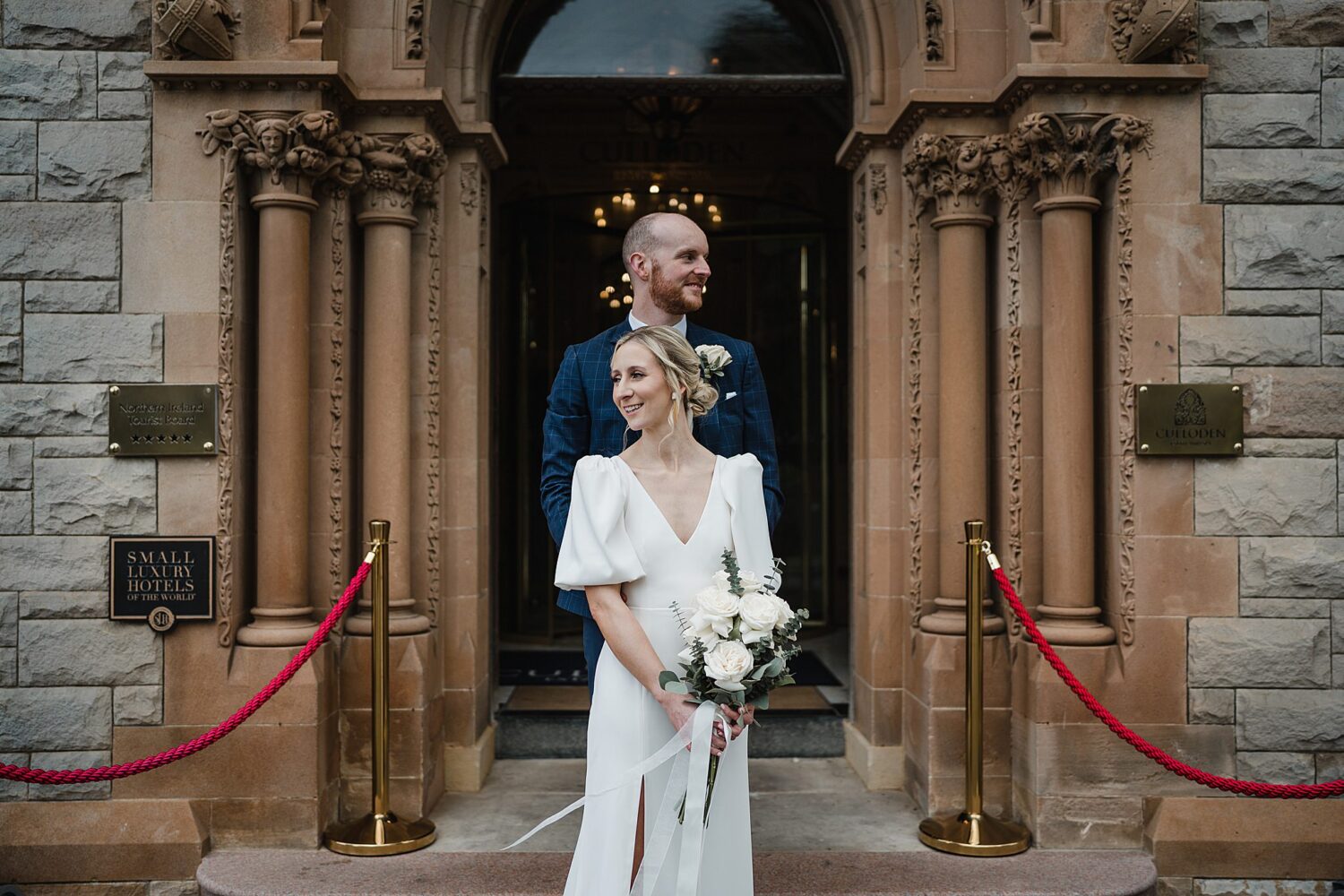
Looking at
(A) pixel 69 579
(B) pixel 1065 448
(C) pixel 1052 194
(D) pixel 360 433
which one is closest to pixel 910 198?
(C) pixel 1052 194

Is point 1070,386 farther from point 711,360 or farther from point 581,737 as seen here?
point 581,737

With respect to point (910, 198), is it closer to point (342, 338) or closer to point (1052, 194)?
point (1052, 194)

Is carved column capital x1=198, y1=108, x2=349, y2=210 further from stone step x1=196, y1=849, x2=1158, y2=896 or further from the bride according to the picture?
stone step x1=196, y1=849, x2=1158, y2=896

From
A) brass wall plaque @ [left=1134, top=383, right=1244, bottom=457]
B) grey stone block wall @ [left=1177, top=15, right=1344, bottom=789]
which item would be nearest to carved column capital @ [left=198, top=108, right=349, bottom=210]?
brass wall plaque @ [left=1134, top=383, right=1244, bottom=457]

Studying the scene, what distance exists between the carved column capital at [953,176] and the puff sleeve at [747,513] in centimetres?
290

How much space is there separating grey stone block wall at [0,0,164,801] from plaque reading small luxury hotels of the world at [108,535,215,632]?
0.21 feet

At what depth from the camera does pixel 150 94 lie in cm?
533

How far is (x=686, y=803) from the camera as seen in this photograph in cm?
318

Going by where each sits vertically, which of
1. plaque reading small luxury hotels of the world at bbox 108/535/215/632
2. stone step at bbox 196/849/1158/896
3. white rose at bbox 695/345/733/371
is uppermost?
white rose at bbox 695/345/733/371

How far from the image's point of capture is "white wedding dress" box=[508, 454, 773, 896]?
334cm

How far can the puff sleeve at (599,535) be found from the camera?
3.31m

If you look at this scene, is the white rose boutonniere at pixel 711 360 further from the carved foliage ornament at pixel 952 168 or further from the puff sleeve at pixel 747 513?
the carved foliage ornament at pixel 952 168

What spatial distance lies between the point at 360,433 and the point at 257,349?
2.25 feet

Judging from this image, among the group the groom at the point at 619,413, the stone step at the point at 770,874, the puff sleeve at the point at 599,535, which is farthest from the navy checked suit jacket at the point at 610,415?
the stone step at the point at 770,874
